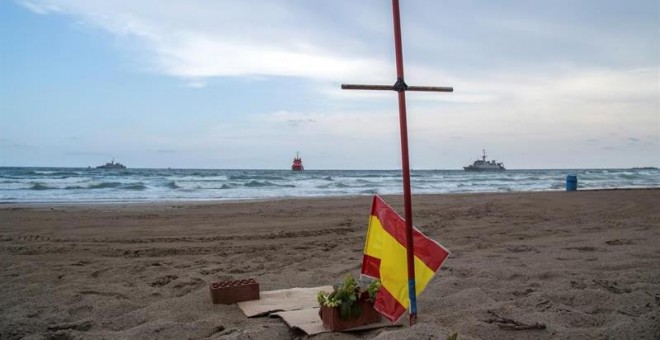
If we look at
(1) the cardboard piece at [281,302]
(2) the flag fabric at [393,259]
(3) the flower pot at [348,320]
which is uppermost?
(2) the flag fabric at [393,259]

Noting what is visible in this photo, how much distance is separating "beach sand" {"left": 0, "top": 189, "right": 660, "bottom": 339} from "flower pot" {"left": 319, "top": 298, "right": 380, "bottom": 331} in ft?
0.40

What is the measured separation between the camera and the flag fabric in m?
3.39

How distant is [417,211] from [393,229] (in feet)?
31.0

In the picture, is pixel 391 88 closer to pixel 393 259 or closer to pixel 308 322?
pixel 393 259

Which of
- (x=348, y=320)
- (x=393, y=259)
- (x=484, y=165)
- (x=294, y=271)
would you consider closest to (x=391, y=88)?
(x=393, y=259)

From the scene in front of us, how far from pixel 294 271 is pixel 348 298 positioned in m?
2.62

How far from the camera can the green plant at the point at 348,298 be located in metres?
3.73

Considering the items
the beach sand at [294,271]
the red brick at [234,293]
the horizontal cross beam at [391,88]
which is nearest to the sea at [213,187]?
the beach sand at [294,271]

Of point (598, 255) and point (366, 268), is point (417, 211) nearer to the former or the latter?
point (598, 255)

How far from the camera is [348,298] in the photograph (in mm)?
3762

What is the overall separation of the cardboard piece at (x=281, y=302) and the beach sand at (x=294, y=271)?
136 millimetres

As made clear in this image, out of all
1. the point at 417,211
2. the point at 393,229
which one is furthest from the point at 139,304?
the point at 417,211

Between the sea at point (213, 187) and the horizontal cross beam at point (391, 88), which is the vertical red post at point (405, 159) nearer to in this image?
the horizontal cross beam at point (391, 88)

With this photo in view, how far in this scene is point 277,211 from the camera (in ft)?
43.5
